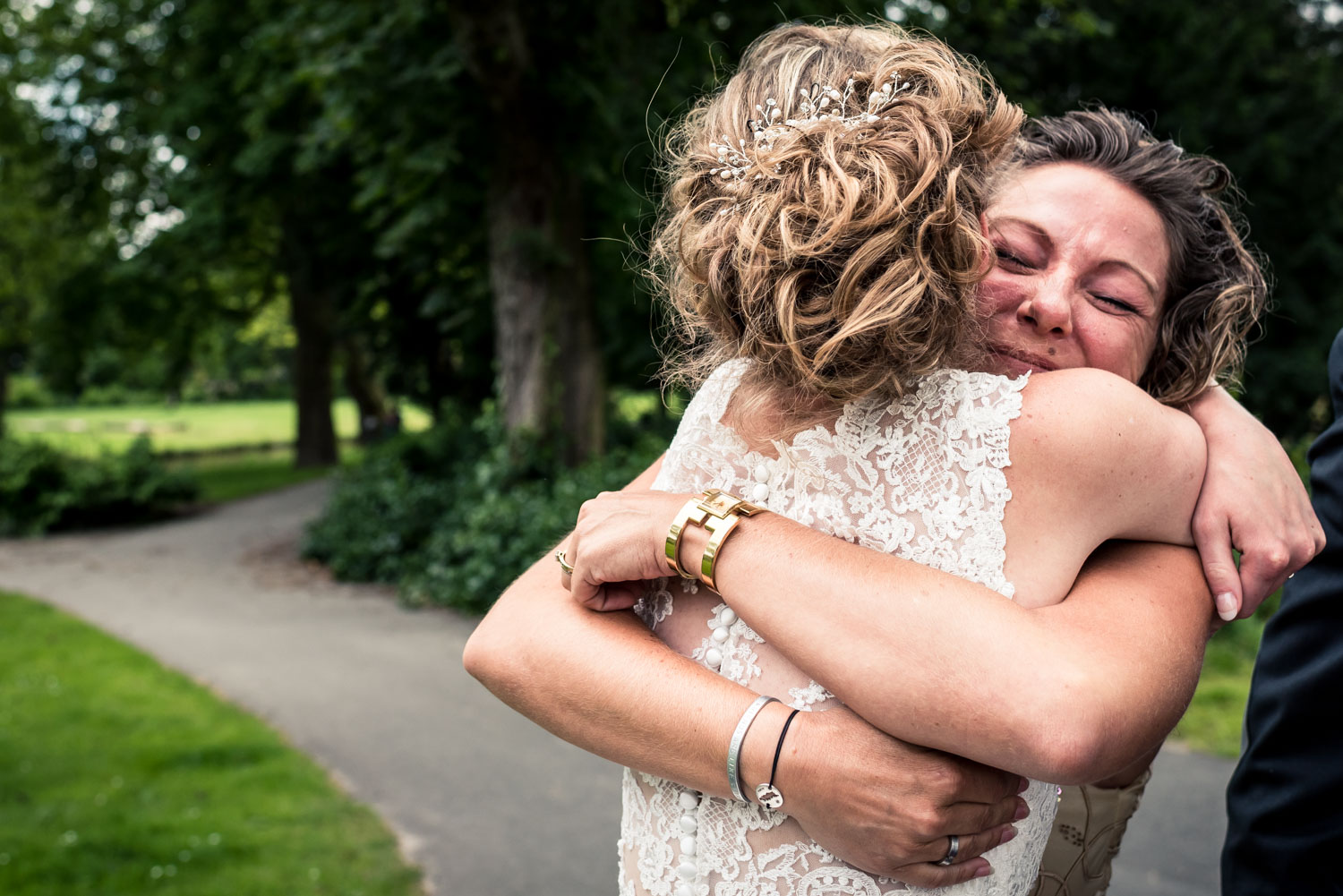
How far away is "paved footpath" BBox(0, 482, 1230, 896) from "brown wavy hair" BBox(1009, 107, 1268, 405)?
135 inches

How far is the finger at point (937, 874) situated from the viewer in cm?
135

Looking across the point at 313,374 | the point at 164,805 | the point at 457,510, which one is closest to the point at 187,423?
the point at 313,374

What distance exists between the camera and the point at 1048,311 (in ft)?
5.19

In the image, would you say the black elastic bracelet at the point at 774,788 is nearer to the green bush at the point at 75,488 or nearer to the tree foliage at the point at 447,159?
the tree foliage at the point at 447,159

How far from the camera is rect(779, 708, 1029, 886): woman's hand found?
4.28 feet

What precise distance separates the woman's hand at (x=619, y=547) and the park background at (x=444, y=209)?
6.25ft

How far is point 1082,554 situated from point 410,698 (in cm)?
635

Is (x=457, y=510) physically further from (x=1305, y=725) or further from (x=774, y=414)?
(x=1305, y=725)

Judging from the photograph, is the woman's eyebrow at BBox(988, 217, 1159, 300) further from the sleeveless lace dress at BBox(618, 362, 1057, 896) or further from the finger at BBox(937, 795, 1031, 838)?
the finger at BBox(937, 795, 1031, 838)

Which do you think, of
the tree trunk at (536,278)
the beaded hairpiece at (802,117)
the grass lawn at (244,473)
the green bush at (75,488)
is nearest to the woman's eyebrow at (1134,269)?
the beaded hairpiece at (802,117)


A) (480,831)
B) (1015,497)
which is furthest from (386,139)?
(1015,497)

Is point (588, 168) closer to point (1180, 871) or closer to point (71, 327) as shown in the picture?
point (1180, 871)

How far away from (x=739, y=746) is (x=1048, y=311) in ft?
2.70

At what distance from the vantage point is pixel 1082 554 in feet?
4.37
